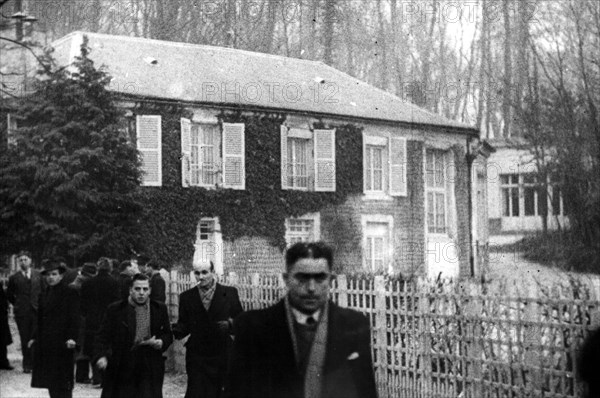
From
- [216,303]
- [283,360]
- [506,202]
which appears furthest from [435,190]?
[283,360]

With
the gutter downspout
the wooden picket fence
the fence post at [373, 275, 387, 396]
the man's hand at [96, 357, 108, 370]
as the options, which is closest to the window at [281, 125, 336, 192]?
the gutter downspout

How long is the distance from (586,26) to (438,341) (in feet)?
→ 69.0

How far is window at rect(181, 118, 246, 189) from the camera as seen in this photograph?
26.2 m

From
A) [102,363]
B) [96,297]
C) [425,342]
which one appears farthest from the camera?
[96,297]

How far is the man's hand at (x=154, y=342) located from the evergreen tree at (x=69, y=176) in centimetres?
1247

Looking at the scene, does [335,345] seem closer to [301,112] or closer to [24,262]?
[24,262]

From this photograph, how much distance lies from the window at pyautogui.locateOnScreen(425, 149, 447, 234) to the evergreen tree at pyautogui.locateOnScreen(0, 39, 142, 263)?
12.9 m

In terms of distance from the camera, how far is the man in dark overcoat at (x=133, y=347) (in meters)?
8.21

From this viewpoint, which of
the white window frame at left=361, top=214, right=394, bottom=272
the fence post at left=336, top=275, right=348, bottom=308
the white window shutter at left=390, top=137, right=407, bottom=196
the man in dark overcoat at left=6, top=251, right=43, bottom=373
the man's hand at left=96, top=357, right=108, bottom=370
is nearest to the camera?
the man's hand at left=96, top=357, right=108, bottom=370

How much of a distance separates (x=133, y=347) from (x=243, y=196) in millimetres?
18581

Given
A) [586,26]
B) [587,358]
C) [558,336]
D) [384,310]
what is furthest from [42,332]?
[586,26]

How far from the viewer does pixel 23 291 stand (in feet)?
49.9

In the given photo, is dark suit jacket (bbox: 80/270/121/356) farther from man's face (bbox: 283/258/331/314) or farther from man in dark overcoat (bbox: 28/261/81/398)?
man's face (bbox: 283/258/331/314)

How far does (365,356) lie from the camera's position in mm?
4438
